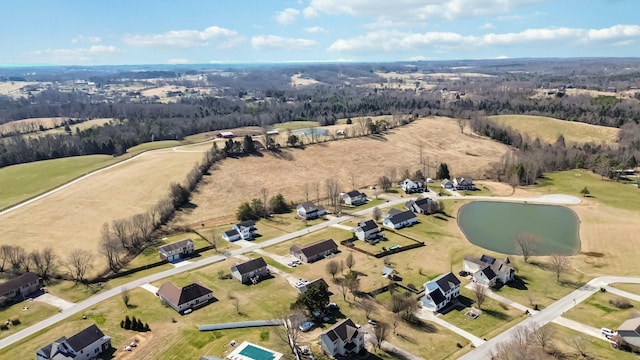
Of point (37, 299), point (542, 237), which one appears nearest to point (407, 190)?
point (542, 237)

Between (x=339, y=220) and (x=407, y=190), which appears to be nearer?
(x=339, y=220)

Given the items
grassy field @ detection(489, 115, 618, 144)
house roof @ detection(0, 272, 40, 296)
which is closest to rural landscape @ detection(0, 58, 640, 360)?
house roof @ detection(0, 272, 40, 296)

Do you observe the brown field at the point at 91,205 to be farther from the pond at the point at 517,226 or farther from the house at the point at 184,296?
the pond at the point at 517,226

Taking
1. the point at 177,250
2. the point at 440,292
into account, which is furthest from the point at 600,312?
the point at 177,250

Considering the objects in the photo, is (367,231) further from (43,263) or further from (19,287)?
(19,287)

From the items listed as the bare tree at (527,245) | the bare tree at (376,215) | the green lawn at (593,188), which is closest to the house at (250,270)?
the bare tree at (376,215)

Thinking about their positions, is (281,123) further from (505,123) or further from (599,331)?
(599,331)

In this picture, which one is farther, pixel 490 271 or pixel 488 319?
pixel 490 271
